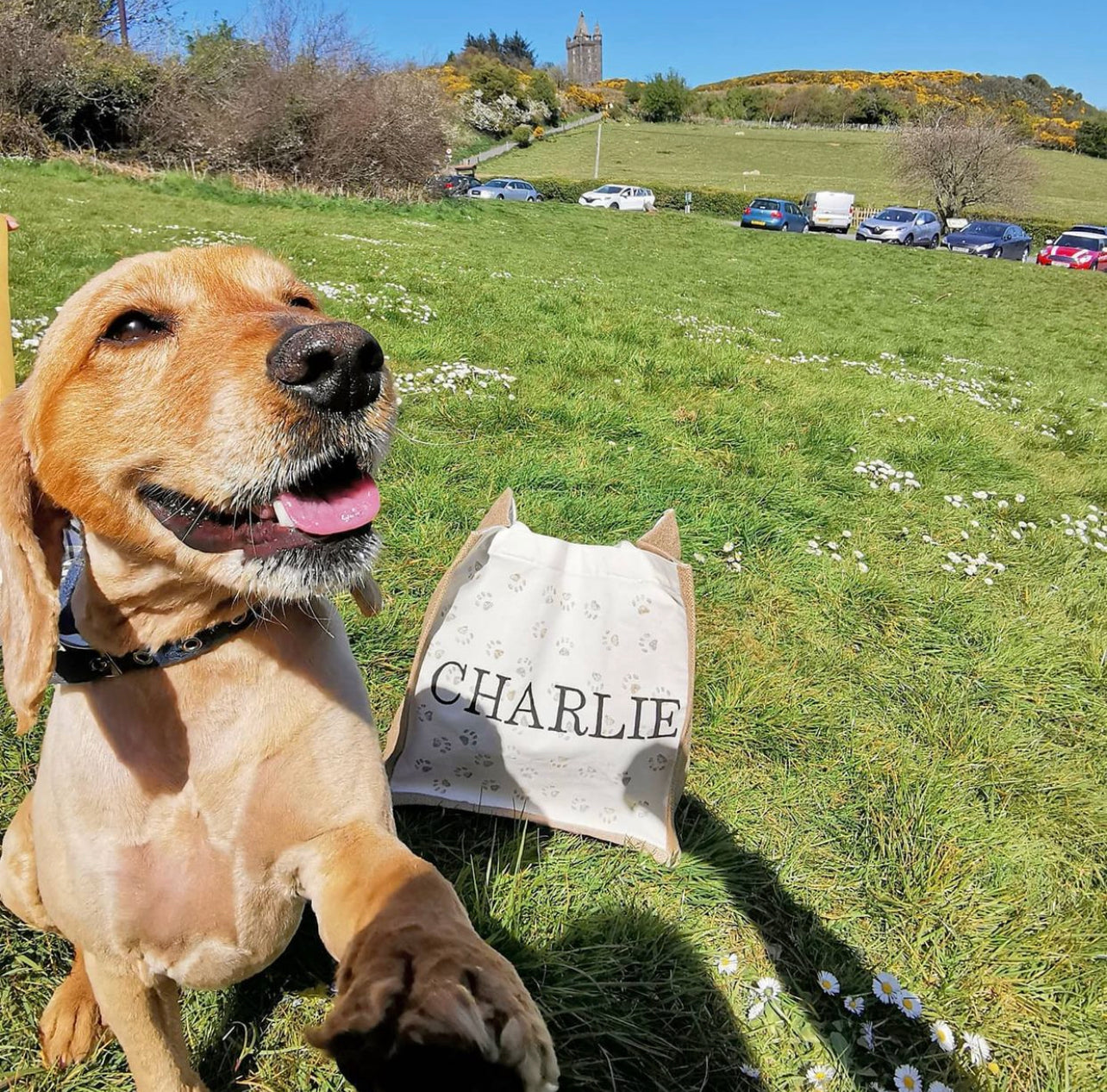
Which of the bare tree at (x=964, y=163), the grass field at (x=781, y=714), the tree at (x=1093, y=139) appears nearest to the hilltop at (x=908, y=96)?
the tree at (x=1093, y=139)

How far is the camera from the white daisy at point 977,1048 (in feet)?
6.69

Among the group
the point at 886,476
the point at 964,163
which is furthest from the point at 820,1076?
the point at 964,163

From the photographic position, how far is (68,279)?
7.76 meters

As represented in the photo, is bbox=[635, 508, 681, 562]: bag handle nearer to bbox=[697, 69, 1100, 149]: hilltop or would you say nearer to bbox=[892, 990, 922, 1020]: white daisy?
bbox=[892, 990, 922, 1020]: white daisy

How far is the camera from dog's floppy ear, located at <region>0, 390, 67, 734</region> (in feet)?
5.14

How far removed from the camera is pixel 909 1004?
213 centimetres

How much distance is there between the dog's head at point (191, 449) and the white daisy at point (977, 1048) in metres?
2.13

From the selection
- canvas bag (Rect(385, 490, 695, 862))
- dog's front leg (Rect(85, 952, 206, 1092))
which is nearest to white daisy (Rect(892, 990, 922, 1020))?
canvas bag (Rect(385, 490, 695, 862))

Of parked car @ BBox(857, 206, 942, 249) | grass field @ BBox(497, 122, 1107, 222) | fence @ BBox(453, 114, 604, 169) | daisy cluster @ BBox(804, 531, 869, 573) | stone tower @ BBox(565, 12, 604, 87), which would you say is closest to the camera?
daisy cluster @ BBox(804, 531, 869, 573)

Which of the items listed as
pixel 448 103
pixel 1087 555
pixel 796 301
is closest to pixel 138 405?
pixel 1087 555

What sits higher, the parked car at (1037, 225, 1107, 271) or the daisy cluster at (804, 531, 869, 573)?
the parked car at (1037, 225, 1107, 271)

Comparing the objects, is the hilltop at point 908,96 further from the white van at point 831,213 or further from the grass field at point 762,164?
the white van at point 831,213

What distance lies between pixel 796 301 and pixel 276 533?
1553 cm

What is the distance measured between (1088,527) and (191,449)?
19.6ft
